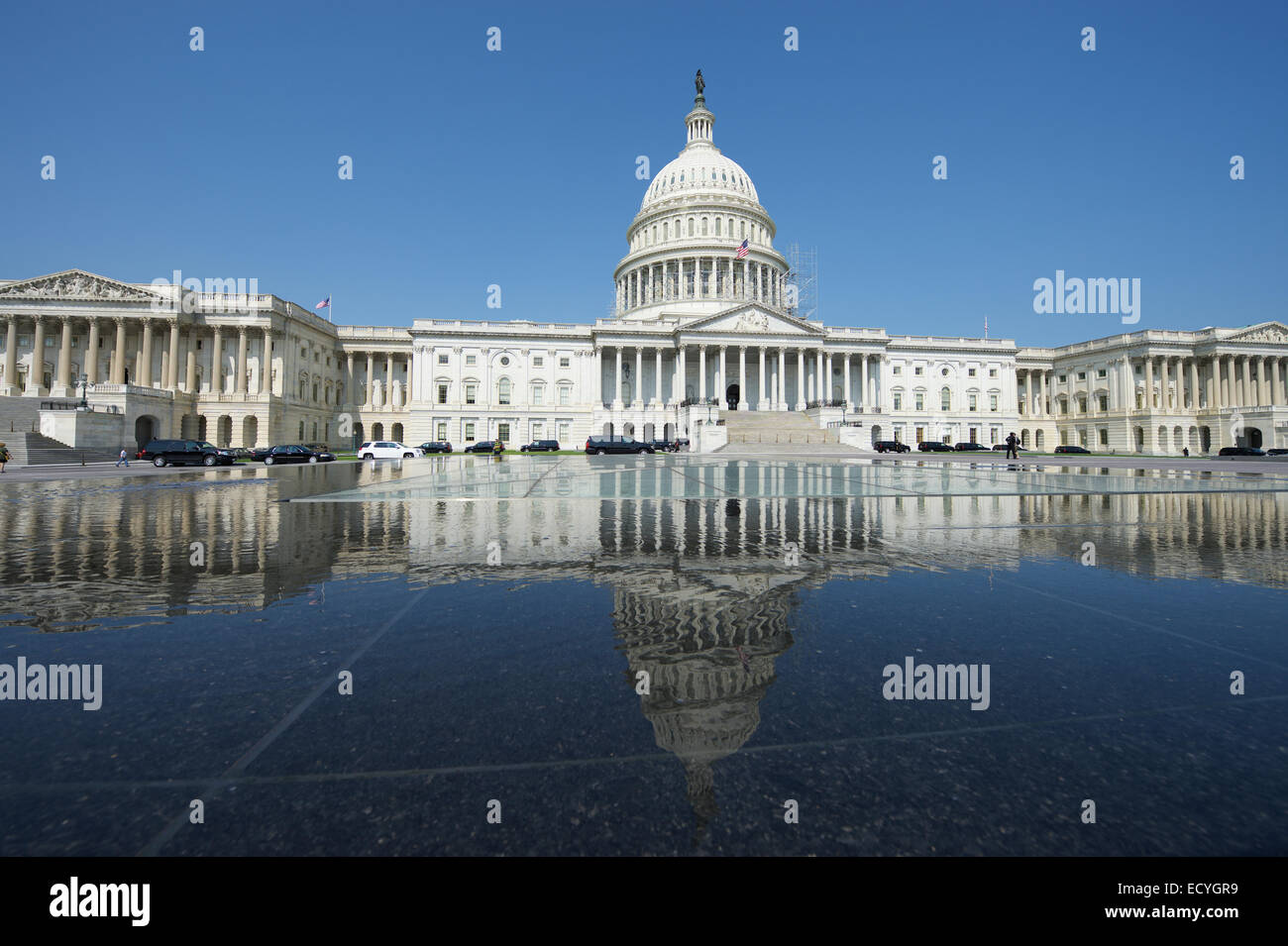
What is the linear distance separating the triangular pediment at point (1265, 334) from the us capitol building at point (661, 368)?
17 cm

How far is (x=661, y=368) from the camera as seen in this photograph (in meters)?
74.4

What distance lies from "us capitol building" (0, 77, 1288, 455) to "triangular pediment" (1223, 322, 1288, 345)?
171 millimetres

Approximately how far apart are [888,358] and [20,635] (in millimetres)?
85113

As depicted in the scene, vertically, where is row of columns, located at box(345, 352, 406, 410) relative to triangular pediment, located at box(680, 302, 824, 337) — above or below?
below

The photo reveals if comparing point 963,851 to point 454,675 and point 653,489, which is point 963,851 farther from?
point 653,489

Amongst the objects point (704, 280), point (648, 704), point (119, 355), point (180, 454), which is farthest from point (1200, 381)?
point (119, 355)

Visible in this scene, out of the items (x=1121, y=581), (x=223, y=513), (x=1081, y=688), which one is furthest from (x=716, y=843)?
(x=223, y=513)

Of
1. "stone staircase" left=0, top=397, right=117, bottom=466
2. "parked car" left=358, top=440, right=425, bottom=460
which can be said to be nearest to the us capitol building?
"stone staircase" left=0, top=397, right=117, bottom=466

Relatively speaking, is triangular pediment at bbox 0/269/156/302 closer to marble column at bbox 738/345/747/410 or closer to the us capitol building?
the us capitol building

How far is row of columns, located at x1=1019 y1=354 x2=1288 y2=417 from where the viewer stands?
245 ft

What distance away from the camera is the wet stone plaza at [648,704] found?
1.63 metres

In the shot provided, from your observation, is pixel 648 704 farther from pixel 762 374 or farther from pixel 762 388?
pixel 762 374

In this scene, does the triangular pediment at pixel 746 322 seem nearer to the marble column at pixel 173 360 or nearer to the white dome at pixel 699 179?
the white dome at pixel 699 179
